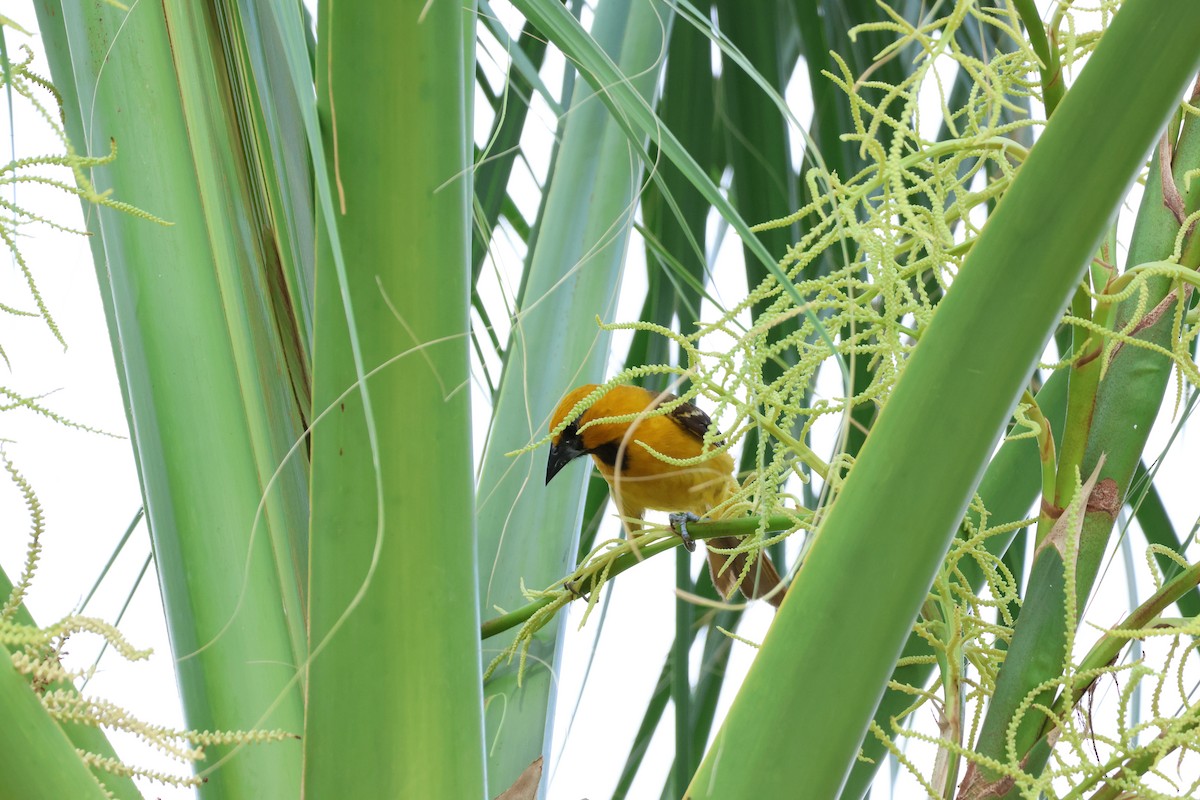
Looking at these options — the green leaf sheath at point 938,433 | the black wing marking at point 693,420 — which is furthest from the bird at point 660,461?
the green leaf sheath at point 938,433

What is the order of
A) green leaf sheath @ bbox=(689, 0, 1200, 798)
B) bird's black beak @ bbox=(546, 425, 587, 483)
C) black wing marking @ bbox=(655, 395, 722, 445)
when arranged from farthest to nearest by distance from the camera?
black wing marking @ bbox=(655, 395, 722, 445) → bird's black beak @ bbox=(546, 425, 587, 483) → green leaf sheath @ bbox=(689, 0, 1200, 798)

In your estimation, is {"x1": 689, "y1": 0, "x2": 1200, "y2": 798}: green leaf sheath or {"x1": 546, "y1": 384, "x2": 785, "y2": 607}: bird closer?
{"x1": 689, "y1": 0, "x2": 1200, "y2": 798}: green leaf sheath

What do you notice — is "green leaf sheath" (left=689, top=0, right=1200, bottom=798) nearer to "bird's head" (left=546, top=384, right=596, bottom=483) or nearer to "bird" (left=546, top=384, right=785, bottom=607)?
"bird's head" (left=546, top=384, right=596, bottom=483)

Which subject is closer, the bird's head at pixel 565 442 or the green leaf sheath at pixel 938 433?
the green leaf sheath at pixel 938 433

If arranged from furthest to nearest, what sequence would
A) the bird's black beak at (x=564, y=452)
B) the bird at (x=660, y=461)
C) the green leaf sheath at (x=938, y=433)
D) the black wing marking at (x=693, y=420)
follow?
the black wing marking at (x=693, y=420) → the bird at (x=660, y=461) → the bird's black beak at (x=564, y=452) → the green leaf sheath at (x=938, y=433)

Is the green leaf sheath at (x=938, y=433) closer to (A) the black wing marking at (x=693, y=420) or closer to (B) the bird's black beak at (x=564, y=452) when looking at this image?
(B) the bird's black beak at (x=564, y=452)

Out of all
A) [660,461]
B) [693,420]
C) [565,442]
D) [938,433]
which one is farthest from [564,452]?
[938,433]

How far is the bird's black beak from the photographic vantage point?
115 centimetres

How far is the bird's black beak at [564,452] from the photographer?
3.76ft

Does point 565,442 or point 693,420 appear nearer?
point 565,442

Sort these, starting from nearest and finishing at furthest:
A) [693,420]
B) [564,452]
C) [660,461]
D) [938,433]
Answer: [938,433] < [564,452] < [660,461] < [693,420]

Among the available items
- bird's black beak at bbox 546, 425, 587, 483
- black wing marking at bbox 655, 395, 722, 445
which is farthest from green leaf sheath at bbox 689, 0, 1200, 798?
black wing marking at bbox 655, 395, 722, 445

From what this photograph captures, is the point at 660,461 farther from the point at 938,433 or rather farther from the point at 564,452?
the point at 938,433

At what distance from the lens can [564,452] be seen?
60.1 inches
